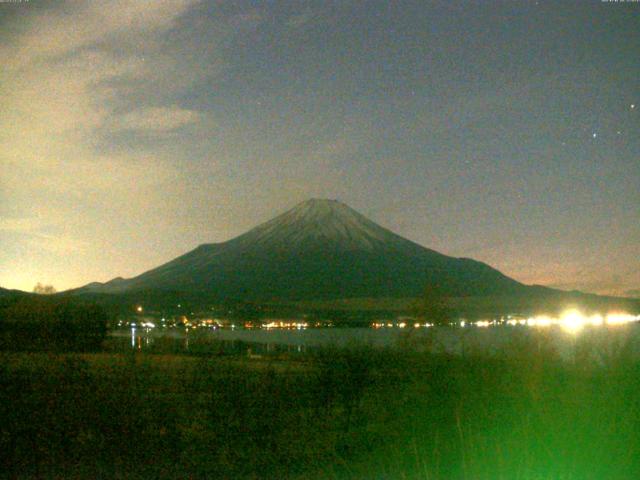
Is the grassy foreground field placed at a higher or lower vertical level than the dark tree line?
lower

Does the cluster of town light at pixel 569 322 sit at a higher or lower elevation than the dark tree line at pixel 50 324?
lower

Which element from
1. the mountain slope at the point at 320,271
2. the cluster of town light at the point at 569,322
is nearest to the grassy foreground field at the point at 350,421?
the cluster of town light at the point at 569,322

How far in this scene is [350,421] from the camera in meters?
13.9

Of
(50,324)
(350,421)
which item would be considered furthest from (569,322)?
(350,421)

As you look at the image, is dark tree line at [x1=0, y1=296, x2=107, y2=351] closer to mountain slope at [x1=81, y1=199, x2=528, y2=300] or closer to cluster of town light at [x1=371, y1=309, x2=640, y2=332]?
cluster of town light at [x1=371, y1=309, x2=640, y2=332]

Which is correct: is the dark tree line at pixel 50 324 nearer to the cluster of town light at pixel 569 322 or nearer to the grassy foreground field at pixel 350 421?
the cluster of town light at pixel 569 322

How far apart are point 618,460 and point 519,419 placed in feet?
6.01

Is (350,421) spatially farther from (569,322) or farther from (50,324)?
(569,322)

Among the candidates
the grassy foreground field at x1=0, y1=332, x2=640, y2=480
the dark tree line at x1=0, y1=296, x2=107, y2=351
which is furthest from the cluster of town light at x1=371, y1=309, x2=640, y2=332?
the dark tree line at x1=0, y1=296, x2=107, y2=351

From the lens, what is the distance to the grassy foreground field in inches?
408

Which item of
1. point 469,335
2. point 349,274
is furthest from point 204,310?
point 469,335

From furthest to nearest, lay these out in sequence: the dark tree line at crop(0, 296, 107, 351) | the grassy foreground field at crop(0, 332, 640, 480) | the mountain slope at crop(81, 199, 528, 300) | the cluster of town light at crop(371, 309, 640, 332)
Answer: the mountain slope at crop(81, 199, 528, 300) < the dark tree line at crop(0, 296, 107, 351) < the cluster of town light at crop(371, 309, 640, 332) < the grassy foreground field at crop(0, 332, 640, 480)

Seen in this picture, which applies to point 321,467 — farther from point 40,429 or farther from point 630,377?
point 630,377

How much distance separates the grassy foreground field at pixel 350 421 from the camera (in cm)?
1036
